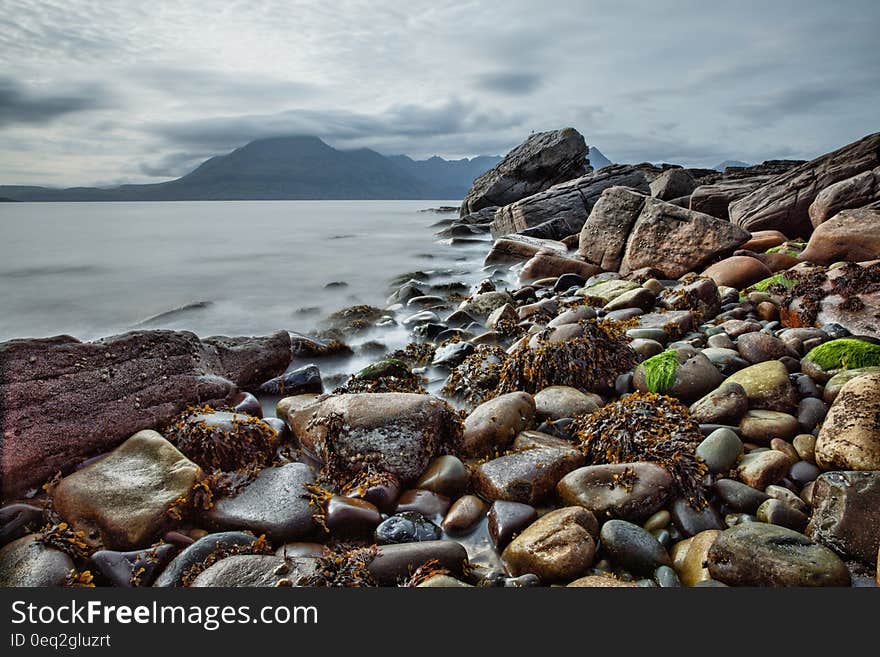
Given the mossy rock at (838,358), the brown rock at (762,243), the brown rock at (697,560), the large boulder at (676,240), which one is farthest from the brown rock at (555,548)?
the brown rock at (762,243)

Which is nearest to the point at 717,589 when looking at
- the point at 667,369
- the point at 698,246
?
the point at 667,369

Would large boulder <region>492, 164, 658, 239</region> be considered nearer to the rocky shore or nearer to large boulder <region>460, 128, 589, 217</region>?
large boulder <region>460, 128, 589, 217</region>

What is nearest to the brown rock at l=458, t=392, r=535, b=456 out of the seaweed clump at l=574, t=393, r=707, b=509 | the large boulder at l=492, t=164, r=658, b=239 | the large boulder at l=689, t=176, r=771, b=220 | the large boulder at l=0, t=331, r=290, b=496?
the seaweed clump at l=574, t=393, r=707, b=509

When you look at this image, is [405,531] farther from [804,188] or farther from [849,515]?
[804,188]

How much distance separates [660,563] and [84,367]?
4402mm

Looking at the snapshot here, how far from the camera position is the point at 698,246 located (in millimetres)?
8414

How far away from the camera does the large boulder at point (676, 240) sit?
27.3 ft

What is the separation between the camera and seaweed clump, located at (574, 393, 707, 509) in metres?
3.12

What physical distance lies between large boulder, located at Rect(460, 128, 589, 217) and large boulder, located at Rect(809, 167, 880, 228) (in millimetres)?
18982

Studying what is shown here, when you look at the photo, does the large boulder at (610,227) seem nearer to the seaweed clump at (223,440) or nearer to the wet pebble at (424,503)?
the wet pebble at (424,503)

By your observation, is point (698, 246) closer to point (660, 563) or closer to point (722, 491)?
point (722, 491)

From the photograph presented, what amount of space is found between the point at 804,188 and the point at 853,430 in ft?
32.6

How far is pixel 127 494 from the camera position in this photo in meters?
3.01

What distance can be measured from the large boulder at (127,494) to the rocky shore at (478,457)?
0.01 m
